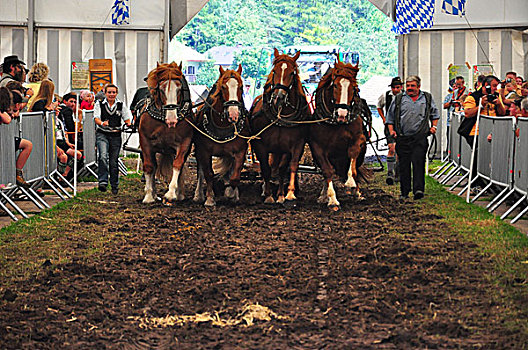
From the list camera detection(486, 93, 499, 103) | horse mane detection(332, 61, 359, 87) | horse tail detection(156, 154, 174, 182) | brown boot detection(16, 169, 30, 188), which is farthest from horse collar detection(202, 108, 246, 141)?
camera detection(486, 93, 499, 103)

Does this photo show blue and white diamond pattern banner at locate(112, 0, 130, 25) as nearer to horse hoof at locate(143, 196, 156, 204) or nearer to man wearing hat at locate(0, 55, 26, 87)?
man wearing hat at locate(0, 55, 26, 87)

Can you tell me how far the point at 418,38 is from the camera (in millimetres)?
20625

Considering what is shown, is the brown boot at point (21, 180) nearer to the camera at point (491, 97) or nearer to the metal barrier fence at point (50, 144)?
the metal barrier fence at point (50, 144)

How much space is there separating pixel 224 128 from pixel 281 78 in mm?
1125

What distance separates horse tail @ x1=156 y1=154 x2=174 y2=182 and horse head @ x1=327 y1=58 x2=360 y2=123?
2.73 m

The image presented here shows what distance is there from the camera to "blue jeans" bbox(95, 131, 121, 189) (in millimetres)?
13562

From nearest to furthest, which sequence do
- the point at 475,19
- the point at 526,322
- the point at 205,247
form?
the point at 526,322
the point at 205,247
the point at 475,19

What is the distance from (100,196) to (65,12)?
9025 mm

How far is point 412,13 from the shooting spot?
19.0m

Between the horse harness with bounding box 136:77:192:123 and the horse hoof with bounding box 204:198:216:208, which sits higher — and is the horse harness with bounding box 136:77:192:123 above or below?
above

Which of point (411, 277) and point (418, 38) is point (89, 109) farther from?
point (411, 277)

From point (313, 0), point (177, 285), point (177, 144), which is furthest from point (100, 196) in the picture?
point (313, 0)

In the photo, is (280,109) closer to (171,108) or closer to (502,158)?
(171,108)

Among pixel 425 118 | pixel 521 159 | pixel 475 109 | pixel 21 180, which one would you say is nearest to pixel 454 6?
pixel 475 109
